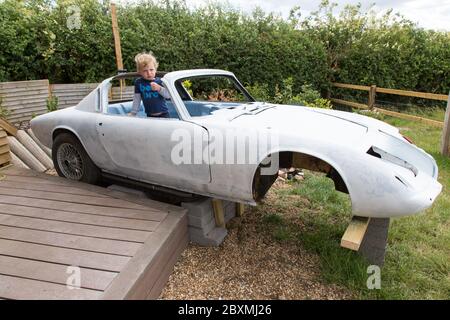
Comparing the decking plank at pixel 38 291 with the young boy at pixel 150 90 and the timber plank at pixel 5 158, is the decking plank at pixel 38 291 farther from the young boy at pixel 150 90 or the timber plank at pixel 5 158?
the timber plank at pixel 5 158

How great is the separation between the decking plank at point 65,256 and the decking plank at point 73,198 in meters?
0.79

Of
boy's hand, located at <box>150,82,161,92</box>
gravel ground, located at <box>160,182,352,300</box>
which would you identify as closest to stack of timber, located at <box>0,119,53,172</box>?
boy's hand, located at <box>150,82,161,92</box>

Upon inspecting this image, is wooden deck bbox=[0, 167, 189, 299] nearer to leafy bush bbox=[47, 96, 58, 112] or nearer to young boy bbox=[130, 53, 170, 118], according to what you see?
young boy bbox=[130, 53, 170, 118]

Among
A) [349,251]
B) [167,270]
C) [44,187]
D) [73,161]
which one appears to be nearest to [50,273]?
[167,270]

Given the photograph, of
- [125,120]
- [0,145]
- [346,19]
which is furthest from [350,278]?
[346,19]

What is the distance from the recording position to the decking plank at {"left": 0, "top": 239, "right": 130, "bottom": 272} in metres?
2.36

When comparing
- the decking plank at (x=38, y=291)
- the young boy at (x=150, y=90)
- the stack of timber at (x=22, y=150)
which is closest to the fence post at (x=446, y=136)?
the young boy at (x=150, y=90)

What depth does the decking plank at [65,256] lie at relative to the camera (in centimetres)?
236

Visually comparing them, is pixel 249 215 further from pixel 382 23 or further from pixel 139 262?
pixel 382 23

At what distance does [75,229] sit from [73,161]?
1.43 meters

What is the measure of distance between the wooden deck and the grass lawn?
1.24m

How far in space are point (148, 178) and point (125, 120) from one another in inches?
24.8

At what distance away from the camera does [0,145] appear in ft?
14.1

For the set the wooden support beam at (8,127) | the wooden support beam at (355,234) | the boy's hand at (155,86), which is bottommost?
the wooden support beam at (355,234)
